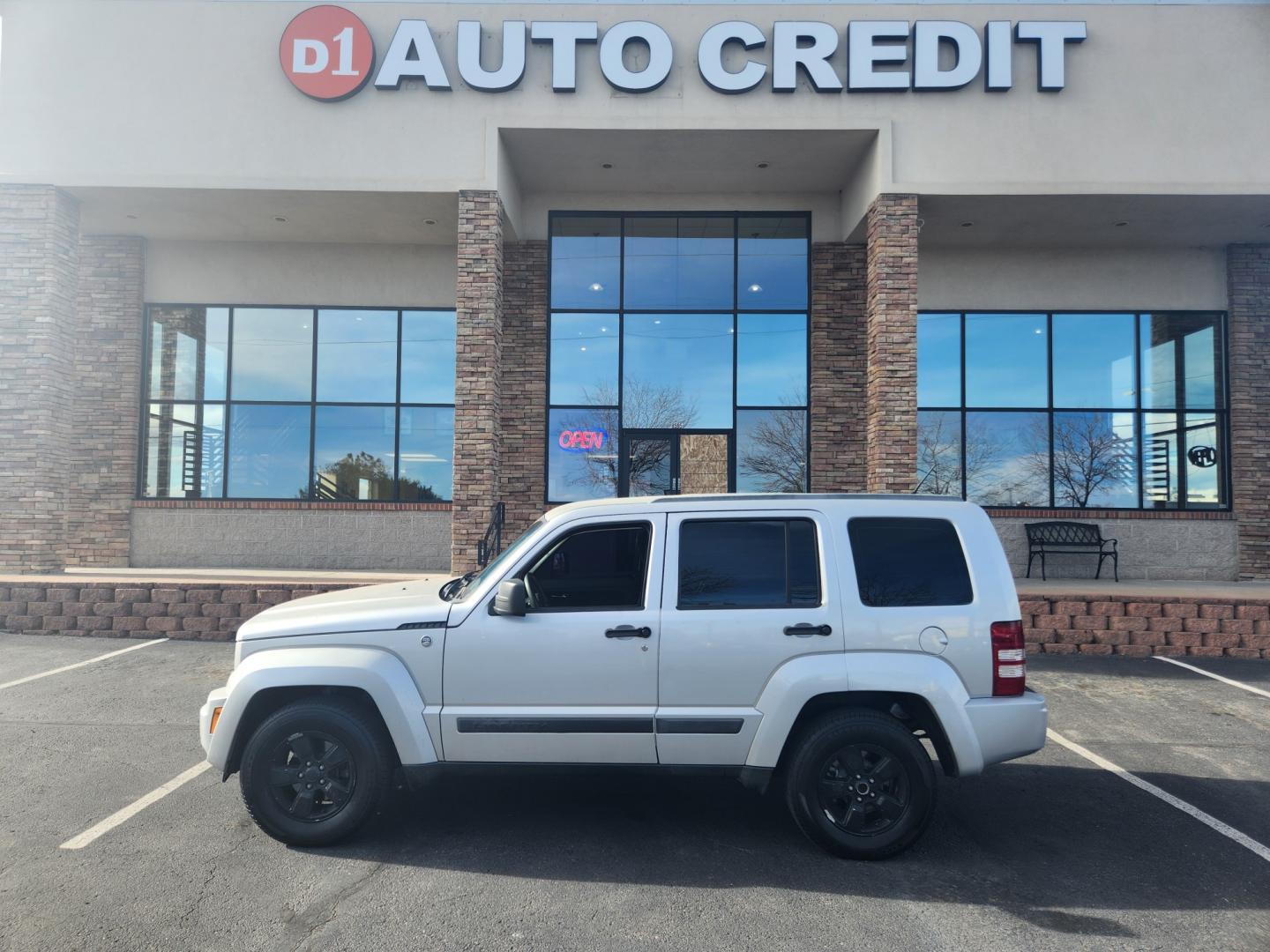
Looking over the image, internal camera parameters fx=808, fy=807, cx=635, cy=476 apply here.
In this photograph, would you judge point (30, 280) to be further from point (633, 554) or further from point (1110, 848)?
point (1110, 848)

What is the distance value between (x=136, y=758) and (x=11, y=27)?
12.9 m

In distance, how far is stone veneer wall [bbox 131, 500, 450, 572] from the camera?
14445mm

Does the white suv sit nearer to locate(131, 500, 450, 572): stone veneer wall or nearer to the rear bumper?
the rear bumper

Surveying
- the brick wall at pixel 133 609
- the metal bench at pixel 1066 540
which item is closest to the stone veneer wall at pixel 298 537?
the brick wall at pixel 133 609

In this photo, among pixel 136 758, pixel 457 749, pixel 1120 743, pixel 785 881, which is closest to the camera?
pixel 785 881

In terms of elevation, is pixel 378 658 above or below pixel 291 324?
below

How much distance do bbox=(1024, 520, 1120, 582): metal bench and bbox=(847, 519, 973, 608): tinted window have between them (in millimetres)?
11011

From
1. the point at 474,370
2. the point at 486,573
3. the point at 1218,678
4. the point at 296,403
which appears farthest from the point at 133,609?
the point at 1218,678

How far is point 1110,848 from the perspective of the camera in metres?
4.38

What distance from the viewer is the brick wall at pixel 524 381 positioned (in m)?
14.3

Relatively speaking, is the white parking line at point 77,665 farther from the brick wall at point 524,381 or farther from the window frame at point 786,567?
the window frame at point 786,567

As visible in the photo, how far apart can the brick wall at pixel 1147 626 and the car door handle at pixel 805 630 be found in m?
6.70

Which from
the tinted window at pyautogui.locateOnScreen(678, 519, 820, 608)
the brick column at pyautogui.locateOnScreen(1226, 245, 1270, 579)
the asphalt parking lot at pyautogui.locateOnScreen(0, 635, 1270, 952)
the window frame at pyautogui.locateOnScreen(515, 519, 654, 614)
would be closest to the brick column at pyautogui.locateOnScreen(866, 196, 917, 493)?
the asphalt parking lot at pyautogui.locateOnScreen(0, 635, 1270, 952)

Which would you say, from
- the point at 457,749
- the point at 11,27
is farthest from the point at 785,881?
the point at 11,27
